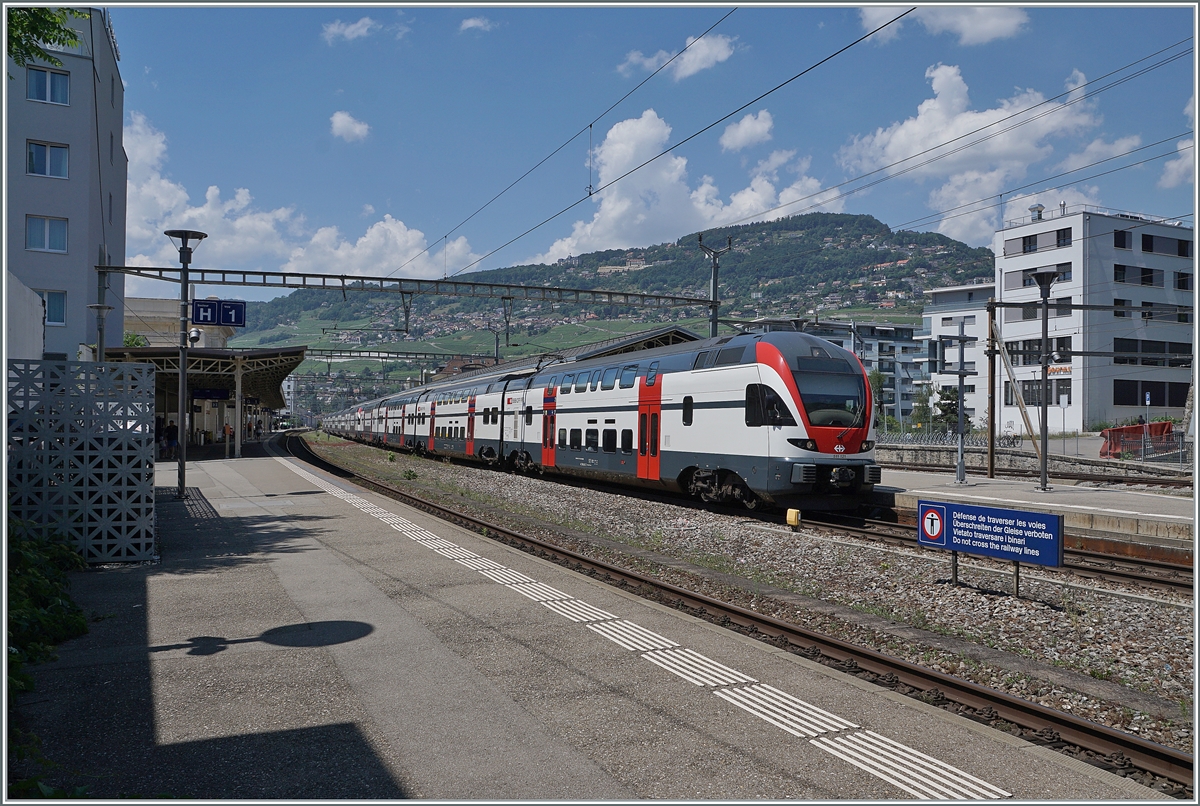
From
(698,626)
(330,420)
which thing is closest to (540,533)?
(698,626)

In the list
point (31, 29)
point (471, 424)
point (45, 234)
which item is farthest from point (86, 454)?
point (45, 234)

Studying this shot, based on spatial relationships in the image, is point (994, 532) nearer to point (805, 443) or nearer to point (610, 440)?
point (805, 443)

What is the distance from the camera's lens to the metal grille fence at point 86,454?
10953 mm

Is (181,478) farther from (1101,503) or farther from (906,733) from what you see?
(1101,503)

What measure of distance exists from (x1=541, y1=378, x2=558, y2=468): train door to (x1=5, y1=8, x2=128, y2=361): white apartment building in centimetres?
1715

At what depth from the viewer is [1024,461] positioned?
33500 millimetres

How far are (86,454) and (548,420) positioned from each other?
596 inches

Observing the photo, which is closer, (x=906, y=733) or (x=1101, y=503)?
(x=906, y=733)

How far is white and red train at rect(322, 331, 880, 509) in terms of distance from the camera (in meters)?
15.4

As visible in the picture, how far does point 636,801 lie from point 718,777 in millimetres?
609

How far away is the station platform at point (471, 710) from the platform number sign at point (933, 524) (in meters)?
3.51

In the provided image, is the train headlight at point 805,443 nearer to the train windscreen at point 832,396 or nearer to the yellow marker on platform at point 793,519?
the train windscreen at point 832,396

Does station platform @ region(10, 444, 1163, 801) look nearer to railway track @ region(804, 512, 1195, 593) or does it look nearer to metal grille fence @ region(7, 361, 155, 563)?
metal grille fence @ region(7, 361, 155, 563)

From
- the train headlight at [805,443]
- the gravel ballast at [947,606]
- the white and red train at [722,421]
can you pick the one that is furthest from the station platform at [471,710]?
the white and red train at [722,421]
